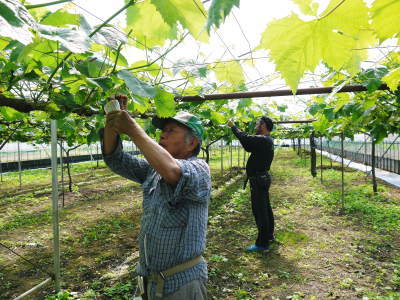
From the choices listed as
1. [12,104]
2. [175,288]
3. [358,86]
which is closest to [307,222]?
[358,86]

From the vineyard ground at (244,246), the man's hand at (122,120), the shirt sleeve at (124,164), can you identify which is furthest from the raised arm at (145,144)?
the vineyard ground at (244,246)

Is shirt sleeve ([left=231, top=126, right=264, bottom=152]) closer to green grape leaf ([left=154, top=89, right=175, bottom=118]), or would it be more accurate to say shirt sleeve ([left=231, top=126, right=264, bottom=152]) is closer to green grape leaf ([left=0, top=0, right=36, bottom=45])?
green grape leaf ([left=154, top=89, right=175, bottom=118])

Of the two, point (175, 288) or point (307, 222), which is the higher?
point (175, 288)

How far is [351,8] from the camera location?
0.64 meters

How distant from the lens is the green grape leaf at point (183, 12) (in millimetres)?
748

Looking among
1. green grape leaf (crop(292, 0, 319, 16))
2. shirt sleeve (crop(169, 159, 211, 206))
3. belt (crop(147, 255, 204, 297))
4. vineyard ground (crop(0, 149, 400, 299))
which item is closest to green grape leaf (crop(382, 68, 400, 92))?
green grape leaf (crop(292, 0, 319, 16))

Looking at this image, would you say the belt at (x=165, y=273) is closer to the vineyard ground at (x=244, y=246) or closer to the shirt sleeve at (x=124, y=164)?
the shirt sleeve at (x=124, y=164)

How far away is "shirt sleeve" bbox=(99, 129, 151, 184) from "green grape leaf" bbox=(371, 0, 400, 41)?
4.80 ft

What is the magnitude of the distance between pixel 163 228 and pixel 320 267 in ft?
11.6

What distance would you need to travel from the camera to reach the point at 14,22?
1.78 feet

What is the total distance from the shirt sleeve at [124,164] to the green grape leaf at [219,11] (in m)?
1.37

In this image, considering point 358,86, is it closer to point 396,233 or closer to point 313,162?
point 396,233

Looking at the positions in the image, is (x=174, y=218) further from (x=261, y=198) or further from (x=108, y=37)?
(x=261, y=198)

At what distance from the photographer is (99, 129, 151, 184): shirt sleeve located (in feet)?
5.98
